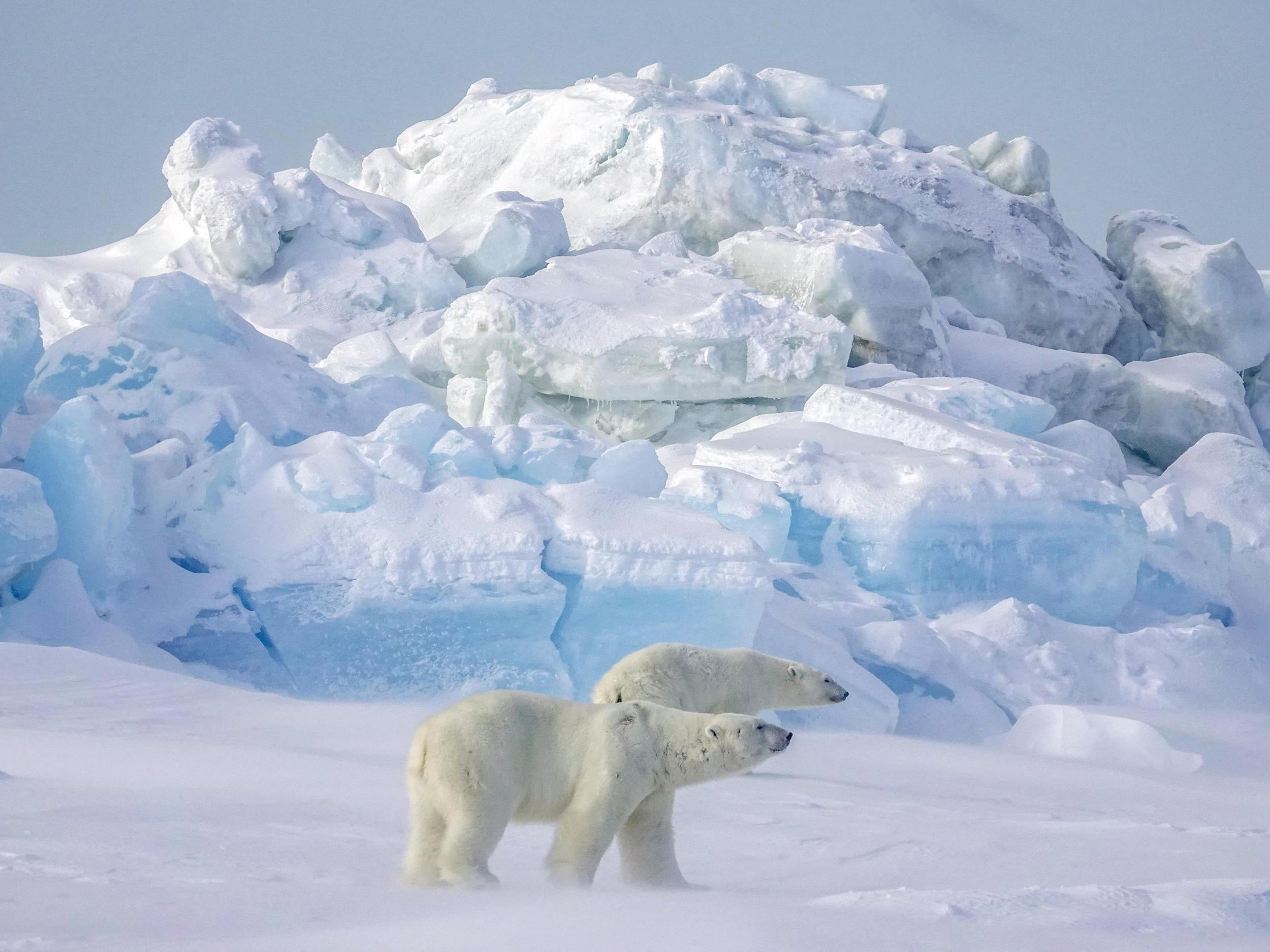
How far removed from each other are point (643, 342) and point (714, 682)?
8.11m

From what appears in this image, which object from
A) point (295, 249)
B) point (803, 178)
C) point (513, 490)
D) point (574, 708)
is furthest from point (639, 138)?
point (574, 708)

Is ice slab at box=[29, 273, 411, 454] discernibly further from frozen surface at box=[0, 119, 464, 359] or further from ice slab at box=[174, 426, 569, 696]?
frozen surface at box=[0, 119, 464, 359]

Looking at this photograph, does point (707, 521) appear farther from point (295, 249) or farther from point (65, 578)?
point (295, 249)

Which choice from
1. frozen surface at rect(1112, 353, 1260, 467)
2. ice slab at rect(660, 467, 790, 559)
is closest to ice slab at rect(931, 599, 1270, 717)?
ice slab at rect(660, 467, 790, 559)

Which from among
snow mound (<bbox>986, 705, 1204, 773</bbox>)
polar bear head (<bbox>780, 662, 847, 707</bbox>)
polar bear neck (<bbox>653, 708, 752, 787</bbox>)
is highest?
polar bear neck (<bbox>653, 708, 752, 787</bbox>)

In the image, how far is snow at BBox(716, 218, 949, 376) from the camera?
14.0 meters

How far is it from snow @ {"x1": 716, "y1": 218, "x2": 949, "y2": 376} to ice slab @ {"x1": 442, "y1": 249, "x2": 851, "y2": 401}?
1.38 meters

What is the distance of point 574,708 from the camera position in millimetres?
3201

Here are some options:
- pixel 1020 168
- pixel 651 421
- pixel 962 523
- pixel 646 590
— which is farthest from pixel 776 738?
pixel 1020 168

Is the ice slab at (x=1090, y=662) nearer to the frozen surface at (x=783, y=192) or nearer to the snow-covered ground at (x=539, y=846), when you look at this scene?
the snow-covered ground at (x=539, y=846)

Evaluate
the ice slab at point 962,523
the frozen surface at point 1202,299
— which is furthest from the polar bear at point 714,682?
the frozen surface at point 1202,299

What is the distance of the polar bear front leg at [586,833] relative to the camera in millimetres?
3035

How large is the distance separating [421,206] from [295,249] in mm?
4915

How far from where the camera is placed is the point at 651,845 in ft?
10.3
